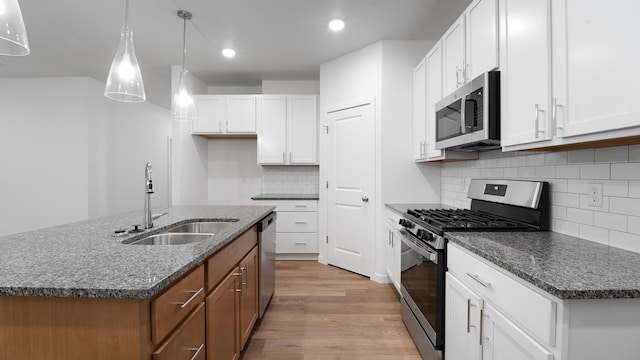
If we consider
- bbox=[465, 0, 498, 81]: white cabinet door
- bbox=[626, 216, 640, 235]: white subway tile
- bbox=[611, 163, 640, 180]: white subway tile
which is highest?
bbox=[465, 0, 498, 81]: white cabinet door

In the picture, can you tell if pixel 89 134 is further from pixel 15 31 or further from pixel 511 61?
pixel 511 61

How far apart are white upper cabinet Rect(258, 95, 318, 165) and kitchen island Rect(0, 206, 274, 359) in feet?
9.70

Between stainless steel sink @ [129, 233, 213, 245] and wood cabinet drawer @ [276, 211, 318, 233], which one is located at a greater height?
stainless steel sink @ [129, 233, 213, 245]

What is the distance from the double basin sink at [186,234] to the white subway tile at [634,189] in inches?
81.6

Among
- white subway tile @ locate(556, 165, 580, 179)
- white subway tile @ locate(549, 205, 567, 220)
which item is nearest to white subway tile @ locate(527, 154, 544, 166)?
white subway tile @ locate(556, 165, 580, 179)

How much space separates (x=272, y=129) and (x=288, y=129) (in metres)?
0.24

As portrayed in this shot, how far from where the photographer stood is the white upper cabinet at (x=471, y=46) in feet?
5.68

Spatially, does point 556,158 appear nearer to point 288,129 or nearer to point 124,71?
point 124,71

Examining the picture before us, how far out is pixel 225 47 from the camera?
11.7ft

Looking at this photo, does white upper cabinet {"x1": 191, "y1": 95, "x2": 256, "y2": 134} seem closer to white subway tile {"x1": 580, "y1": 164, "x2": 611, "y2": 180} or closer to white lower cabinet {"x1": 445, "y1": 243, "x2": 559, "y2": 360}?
white lower cabinet {"x1": 445, "y1": 243, "x2": 559, "y2": 360}

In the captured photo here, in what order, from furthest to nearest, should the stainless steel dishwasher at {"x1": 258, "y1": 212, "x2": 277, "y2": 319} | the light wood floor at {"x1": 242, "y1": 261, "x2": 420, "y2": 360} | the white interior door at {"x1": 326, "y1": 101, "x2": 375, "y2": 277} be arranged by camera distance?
the white interior door at {"x1": 326, "y1": 101, "x2": 375, "y2": 277}, the stainless steel dishwasher at {"x1": 258, "y1": 212, "x2": 277, "y2": 319}, the light wood floor at {"x1": 242, "y1": 261, "x2": 420, "y2": 360}

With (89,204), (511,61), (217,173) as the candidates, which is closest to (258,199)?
(217,173)

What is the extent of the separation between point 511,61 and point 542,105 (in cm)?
36

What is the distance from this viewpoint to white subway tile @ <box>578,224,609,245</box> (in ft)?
4.49
